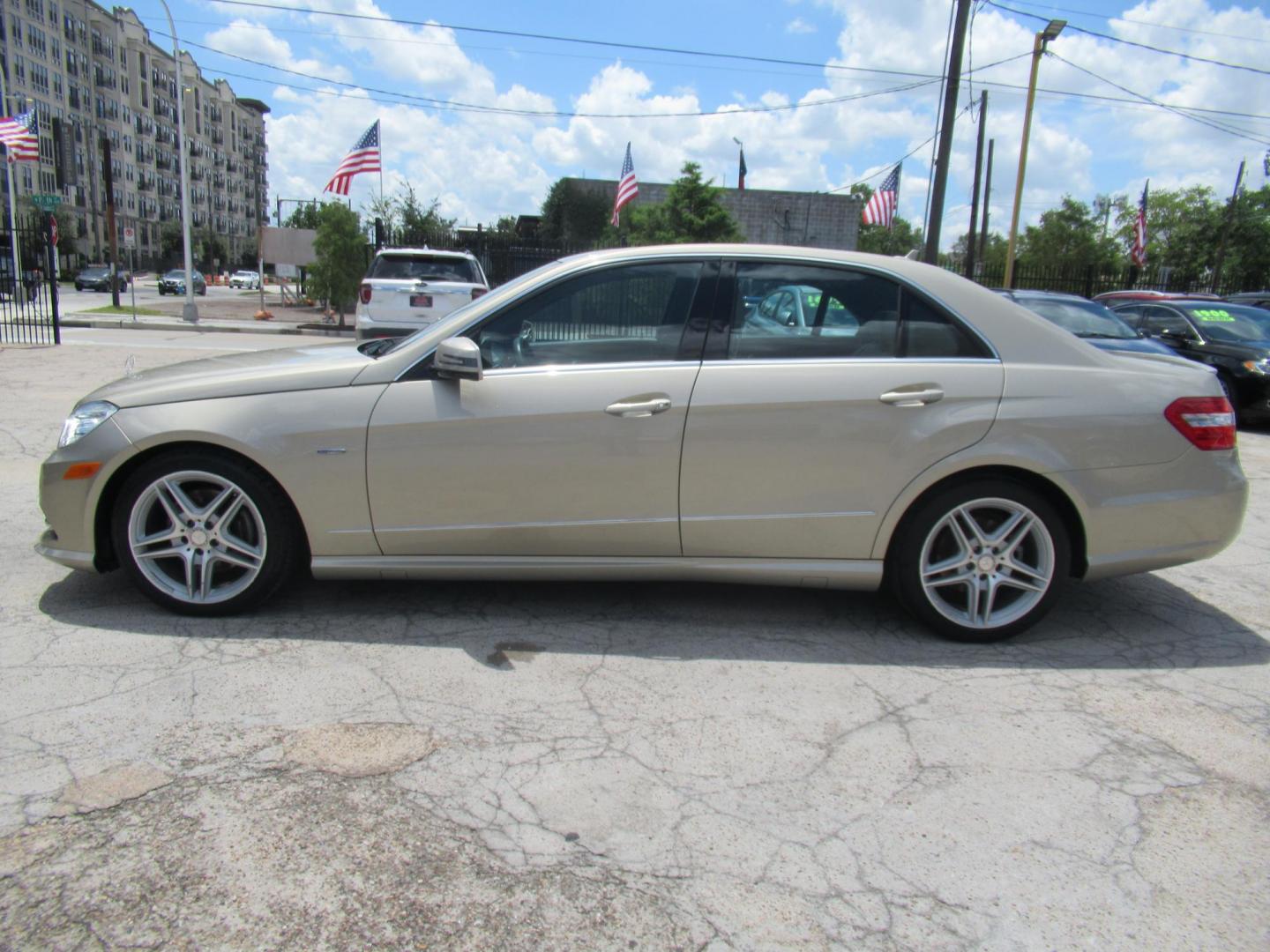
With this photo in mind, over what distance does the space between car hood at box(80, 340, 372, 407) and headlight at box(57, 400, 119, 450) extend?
4 centimetres

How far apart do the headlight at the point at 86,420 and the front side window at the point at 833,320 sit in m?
2.64

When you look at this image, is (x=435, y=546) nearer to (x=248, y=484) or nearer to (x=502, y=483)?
(x=502, y=483)

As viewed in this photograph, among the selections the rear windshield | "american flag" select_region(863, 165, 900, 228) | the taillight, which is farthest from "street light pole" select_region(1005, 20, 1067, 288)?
the taillight

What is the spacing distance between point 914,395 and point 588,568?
1.54 m

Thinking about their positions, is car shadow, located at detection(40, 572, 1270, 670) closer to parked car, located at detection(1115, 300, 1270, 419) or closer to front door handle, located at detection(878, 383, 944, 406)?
front door handle, located at detection(878, 383, 944, 406)

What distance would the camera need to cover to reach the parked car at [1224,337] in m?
10.9

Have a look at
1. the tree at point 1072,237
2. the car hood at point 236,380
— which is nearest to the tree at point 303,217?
the car hood at point 236,380

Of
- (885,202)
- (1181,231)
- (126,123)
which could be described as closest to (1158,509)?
(885,202)

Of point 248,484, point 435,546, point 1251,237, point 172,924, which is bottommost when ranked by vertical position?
point 172,924

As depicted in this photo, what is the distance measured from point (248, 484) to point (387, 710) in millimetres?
1230

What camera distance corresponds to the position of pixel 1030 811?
8.86 feet

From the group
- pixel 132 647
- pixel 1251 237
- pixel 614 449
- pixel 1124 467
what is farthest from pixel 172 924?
pixel 1251 237

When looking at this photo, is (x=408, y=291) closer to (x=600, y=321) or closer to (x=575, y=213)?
(x=600, y=321)

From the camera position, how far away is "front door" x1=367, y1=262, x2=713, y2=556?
369 centimetres
